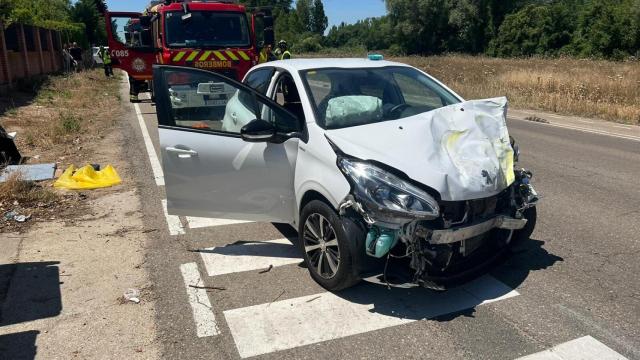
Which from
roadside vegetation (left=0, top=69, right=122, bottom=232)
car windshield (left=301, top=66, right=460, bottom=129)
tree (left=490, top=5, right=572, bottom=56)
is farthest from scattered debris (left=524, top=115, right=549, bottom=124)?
tree (left=490, top=5, right=572, bottom=56)

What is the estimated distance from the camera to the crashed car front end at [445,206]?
3.35 m

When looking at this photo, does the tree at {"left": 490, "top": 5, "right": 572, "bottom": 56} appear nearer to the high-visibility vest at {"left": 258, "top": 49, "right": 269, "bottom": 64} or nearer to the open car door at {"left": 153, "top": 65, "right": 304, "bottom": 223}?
the high-visibility vest at {"left": 258, "top": 49, "right": 269, "bottom": 64}

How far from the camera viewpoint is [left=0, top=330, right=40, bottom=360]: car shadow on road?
3218 millimetres

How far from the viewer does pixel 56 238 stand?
520cm

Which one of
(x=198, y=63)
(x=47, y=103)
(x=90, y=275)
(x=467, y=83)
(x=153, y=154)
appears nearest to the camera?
(x=90, y=275)

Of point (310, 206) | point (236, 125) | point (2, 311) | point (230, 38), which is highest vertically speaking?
point (230, 38)

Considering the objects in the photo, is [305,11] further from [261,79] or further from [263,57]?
[261,79]

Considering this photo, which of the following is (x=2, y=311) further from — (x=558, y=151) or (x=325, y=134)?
(x=558, y=151)

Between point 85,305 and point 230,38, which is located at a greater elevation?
point 230,38

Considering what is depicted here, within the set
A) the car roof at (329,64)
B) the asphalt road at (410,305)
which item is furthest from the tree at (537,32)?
the asphalt road at (410,305)

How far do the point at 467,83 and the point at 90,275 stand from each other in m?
20.6

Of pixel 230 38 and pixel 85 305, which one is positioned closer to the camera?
pixel 85 305

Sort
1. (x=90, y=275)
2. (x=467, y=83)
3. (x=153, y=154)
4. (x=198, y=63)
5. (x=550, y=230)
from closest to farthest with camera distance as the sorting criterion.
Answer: (x=90, y=275) < (x=550, y=230) < (x=153, y=154) < (x=198, y=63) < (x=467, y=83)

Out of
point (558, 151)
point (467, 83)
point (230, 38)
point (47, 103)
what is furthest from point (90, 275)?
point (467, 83)
